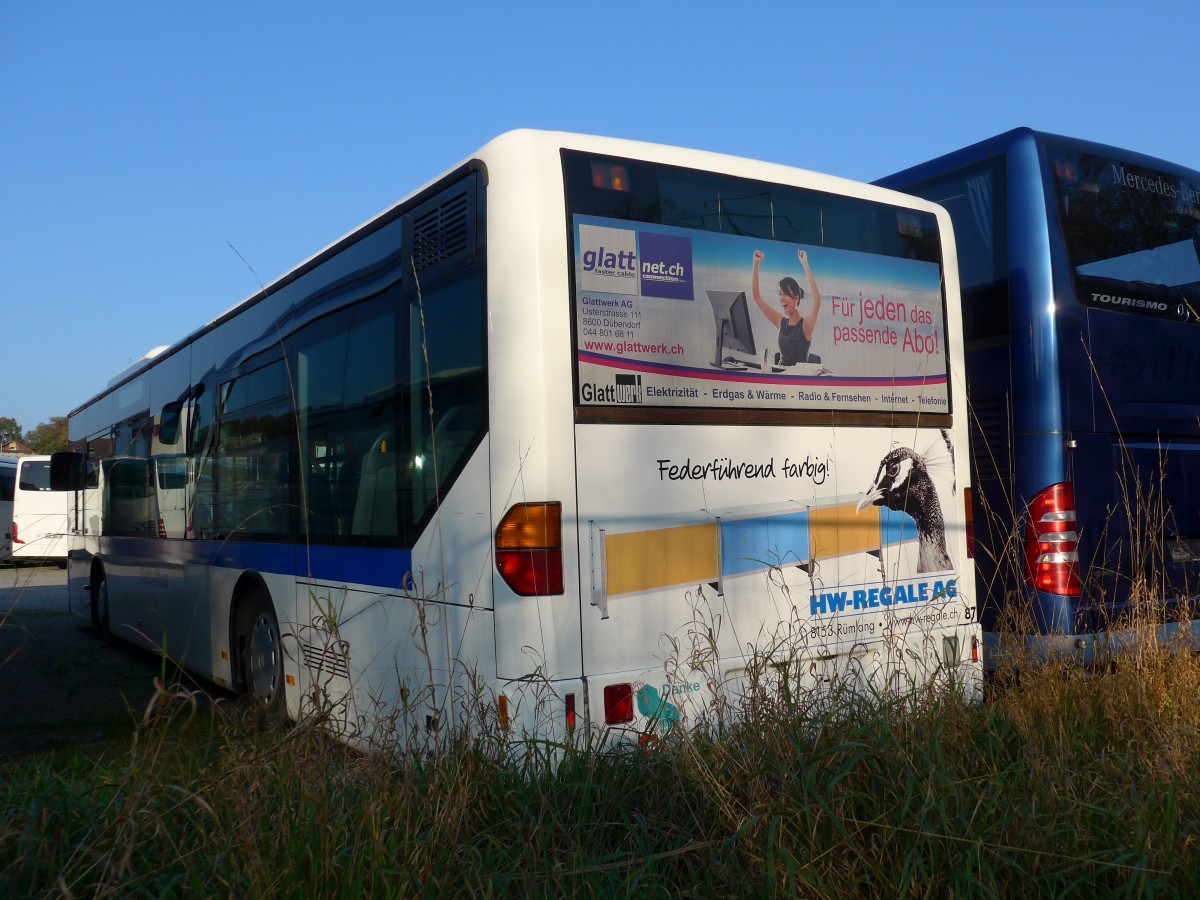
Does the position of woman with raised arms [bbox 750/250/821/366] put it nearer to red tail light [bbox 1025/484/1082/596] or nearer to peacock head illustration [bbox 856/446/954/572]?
peacock head illustration [bbox 856/446/954/572]

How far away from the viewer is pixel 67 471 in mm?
12039

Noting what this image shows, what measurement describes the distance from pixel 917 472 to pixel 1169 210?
3442 millimetres

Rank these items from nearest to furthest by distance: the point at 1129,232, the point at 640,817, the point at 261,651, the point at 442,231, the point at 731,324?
1. the point at 640,817
2. the point at 442,231
3. the point at 731,324
4. the point at 261,651
5. the point at 1129,232

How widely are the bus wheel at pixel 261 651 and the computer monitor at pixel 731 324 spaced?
328 centimetres

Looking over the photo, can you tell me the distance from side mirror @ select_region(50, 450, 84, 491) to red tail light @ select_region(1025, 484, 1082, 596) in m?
10.4

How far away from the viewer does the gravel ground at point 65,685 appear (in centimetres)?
634

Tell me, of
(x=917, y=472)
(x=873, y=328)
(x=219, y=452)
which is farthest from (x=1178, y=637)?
(x=219, y=452)

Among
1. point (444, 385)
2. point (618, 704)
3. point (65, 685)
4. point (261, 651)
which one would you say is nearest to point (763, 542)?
point (618, 704)

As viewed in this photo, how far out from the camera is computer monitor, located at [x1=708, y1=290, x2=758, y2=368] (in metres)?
4.58

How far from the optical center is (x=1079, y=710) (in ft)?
14.1

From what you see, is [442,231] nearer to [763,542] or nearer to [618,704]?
[763,542]

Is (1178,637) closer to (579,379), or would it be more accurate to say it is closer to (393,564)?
(579,379)

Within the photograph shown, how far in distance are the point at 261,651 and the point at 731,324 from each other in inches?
149

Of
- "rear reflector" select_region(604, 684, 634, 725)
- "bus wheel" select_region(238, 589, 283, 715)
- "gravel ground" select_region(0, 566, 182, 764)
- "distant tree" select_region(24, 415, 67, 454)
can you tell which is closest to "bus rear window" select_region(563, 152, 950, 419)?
"rear reflector" select_region(604, 684, 634, 725)
